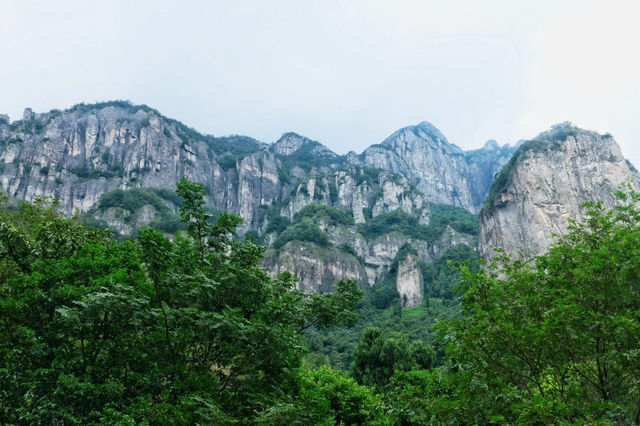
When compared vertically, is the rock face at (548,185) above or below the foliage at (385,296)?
above

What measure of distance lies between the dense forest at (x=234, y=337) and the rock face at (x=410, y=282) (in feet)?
352


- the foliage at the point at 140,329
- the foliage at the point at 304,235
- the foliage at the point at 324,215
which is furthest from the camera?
the foliage at the point at 324,215

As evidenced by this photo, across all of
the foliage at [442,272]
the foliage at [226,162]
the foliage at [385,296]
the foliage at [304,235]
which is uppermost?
the foliage at [226,162]

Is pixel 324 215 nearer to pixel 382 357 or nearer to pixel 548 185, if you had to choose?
pixel 548 185

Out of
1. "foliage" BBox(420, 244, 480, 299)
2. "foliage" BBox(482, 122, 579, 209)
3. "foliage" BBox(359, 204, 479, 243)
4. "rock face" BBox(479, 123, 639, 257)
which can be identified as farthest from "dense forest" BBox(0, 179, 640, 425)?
"foliage" BBox(359, 204, 479, 243)

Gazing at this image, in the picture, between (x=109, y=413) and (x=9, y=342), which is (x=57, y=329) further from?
(x=109, y=413)

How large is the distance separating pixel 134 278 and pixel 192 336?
2.22 m

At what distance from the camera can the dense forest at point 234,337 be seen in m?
8.41

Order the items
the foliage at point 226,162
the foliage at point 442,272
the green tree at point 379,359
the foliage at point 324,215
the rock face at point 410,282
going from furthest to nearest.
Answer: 1. the foliage at point 226,162
2. the foliage at point 324,215
3. the rock face at point 410,282
4. the foliage at point 442,272
5. the green tree at point 379,359

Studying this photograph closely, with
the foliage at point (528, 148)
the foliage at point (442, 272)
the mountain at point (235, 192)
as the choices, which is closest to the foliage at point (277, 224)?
the mountain at point (235, 192)

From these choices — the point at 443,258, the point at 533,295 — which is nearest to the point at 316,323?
the point at 533,295

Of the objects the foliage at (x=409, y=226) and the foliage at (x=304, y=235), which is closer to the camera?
the foliage at (x=304, y=235)

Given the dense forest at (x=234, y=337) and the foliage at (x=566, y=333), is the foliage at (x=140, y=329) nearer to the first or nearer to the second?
the dense forest at (x=234, y=337)

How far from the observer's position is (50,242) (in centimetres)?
1262
